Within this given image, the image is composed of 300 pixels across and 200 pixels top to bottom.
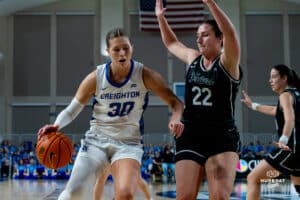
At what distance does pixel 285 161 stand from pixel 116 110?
1.97 metres

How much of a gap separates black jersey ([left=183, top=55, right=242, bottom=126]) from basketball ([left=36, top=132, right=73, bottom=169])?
1.16m

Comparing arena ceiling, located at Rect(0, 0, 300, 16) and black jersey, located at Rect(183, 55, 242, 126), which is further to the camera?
arena ceiling, located at Rect(0, 0, 300, 16)

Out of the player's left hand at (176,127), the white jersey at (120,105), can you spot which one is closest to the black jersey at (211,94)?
the player's left hand at (176,127)

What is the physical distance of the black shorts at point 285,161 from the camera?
461 centimetres

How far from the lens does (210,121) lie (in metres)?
3.54

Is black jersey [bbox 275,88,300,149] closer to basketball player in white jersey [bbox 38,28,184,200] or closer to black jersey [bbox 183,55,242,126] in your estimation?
black jersey [bbox 183,55,242,126]

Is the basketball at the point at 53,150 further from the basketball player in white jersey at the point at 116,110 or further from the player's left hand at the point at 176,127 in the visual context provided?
the player's left hand at the point at 176,127

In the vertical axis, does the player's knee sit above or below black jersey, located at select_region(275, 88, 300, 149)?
below

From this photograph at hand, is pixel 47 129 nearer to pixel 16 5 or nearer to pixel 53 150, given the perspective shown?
pixel 53 150

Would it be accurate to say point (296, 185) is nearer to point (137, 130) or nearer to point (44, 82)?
point (137, 130)

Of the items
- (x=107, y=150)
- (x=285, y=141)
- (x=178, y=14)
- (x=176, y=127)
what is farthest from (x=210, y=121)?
(x=178, y=14)

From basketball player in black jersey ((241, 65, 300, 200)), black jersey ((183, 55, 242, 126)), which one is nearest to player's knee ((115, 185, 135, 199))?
black jersey ((183, 55, 242, 126))

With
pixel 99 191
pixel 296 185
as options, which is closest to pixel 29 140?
pixel 99 191

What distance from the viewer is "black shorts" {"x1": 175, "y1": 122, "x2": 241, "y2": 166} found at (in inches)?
139
